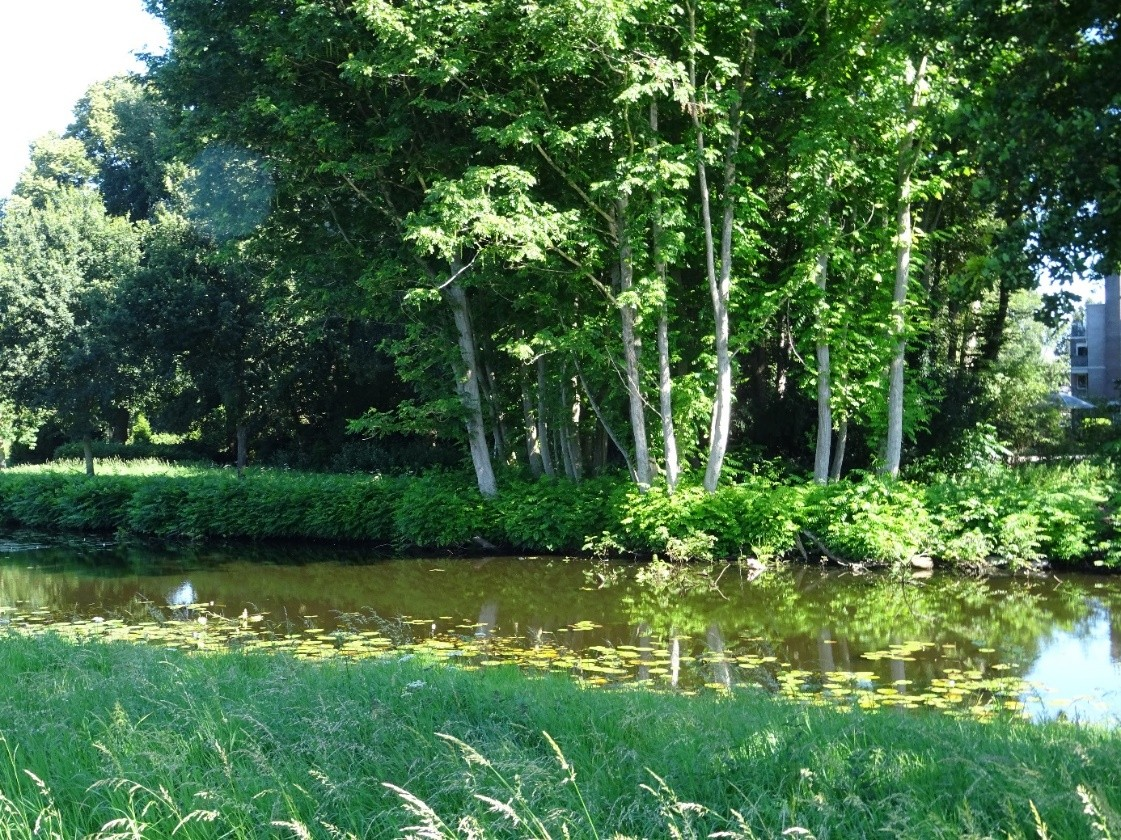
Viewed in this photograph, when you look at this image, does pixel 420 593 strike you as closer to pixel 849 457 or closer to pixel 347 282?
pixel 347 282

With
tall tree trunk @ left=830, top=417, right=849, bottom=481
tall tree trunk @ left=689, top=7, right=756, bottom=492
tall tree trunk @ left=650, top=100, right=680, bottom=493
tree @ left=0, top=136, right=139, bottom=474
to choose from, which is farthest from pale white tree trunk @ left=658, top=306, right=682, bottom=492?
tree @ left=0, top=136, right=139, bottom=474

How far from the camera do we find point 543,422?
844 inches

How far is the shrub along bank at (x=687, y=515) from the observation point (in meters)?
16.0

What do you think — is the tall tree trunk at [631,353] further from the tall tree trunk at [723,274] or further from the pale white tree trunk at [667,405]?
the tall tree trunk at [723,274]

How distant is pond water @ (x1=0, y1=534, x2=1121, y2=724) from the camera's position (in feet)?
33.5

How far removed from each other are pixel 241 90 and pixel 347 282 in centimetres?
398

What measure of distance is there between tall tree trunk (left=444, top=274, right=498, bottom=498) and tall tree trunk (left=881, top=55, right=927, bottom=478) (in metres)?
7.40

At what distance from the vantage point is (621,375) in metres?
19.0

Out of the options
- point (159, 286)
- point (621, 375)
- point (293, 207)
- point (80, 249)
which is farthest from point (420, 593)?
point (80, 249)

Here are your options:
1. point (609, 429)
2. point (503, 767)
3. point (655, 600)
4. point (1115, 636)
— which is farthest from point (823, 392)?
point (503, 767)

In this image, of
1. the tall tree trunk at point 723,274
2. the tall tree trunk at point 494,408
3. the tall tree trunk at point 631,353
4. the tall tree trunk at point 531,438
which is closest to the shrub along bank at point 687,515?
the tall tree trunk at point 631,353

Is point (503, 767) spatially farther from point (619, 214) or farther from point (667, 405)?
point (619, 214)

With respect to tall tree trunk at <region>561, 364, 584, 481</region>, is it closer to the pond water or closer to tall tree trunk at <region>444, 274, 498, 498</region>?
tall tree trunk at <region>444, 274, 498, 498</region>

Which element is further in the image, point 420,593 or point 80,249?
point 80,249
